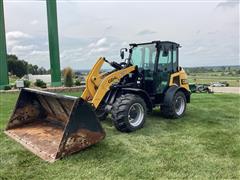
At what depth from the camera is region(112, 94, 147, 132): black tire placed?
514 cm

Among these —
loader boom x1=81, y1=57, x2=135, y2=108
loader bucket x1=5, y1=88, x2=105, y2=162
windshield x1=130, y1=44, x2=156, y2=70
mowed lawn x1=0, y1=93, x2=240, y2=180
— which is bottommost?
mowed lawn x1=0, y1=93, x2=240, y2=180

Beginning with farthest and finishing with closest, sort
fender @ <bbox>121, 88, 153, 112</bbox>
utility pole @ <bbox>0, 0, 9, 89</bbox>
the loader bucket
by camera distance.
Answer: utility pole @ <bbox>0, 0, 9, 89</bbox>
fender @ <bbox>121, 88, 153, 112</bbox>
the loader bucket

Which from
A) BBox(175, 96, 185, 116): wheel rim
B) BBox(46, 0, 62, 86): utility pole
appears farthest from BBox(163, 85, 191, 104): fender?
BBox(46, 0, 62, 86): utility pole

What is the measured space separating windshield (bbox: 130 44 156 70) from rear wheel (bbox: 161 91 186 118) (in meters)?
0.97

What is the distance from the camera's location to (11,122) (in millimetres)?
5449

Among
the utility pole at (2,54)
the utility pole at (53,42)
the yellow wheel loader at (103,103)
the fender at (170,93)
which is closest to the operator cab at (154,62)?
the yellow wheel loader at (103,103)

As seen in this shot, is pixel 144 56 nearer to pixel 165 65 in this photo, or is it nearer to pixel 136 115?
pixel 165 65

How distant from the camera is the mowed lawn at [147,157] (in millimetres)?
3457

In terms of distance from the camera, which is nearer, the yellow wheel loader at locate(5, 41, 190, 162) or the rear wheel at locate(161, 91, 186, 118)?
the yellow wheel loader at locate(5, 41, 190, 162)

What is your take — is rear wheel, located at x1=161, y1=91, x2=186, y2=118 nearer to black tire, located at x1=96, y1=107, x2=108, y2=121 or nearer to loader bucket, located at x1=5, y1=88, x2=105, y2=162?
black tire, located at x1=96, y1=107, x2=108, y2=121

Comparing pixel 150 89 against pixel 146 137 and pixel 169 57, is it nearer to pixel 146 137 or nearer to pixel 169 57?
pixel 169 57

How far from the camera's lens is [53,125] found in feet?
17.9

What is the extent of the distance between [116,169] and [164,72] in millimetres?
3687

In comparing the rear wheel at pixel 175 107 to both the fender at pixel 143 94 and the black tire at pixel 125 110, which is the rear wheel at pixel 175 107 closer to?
the fender at pixel 143 94
